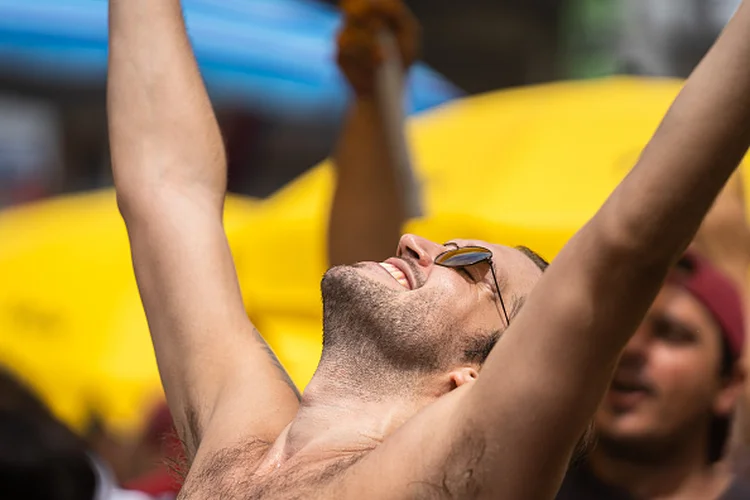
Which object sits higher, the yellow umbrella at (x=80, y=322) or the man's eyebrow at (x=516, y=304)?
the man's eyebrow at (x=516, y=304)

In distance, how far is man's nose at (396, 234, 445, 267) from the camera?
221cm

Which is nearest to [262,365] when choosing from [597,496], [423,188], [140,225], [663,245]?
[140,225]

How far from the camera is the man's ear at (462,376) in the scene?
2014mm

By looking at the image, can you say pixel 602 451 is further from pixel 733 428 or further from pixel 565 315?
pixel 565 315

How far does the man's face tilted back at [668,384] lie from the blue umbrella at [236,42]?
4.46m

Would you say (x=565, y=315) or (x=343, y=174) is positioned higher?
(x=565, y=315)

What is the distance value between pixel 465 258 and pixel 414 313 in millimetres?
179

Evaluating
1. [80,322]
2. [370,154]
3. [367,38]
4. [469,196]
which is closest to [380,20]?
[367,38]

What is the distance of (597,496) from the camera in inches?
96.9

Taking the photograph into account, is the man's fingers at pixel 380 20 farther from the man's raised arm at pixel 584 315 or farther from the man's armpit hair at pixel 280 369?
Answer: the man's raised arm at pixel 584 315

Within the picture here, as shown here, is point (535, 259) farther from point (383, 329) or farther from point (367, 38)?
point (367, 38)

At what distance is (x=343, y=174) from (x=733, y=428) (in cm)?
142

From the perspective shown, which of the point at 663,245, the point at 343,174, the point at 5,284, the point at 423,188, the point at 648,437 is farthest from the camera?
the point at 5,284

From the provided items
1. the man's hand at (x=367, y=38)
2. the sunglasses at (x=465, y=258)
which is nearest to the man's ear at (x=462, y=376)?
the sunglasses at (x=465, y=258)
